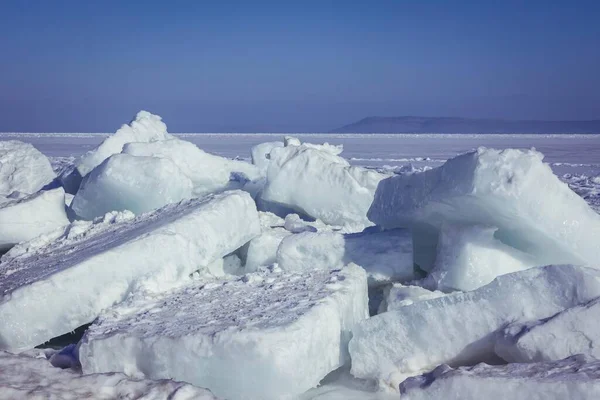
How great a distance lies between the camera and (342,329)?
7.06 feet

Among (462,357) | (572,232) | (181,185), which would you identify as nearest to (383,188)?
(572,232)

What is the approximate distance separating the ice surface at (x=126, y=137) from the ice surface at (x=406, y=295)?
352cm

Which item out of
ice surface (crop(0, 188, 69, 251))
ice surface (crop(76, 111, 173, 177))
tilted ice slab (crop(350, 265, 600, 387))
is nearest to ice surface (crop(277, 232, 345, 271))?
tilted ice slab (crop(350, 265, 600, 387))

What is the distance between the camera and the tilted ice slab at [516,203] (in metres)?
2.26

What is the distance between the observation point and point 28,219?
400 centimetres

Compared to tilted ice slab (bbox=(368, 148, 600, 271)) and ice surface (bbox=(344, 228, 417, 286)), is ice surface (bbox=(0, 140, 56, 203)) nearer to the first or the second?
ice surface (bbox=(344, 228, 417, 286))

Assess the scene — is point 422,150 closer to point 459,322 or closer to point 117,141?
point 117,141

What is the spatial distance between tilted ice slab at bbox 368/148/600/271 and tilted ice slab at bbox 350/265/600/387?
1.05ft

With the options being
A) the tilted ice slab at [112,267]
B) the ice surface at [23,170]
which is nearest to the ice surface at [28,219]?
the tilted ice slab at [112,267]

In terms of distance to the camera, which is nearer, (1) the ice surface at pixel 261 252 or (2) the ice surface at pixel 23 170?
(1) the ice surface at pixel 261 252

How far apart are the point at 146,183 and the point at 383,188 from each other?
5.91 ft

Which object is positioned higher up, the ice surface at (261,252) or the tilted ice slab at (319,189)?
the tilted ice slab at (319,189)

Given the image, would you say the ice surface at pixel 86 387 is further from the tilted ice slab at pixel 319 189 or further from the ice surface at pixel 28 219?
the tilted ice slab at pixel 319 189

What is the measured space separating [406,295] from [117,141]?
14.0ft
